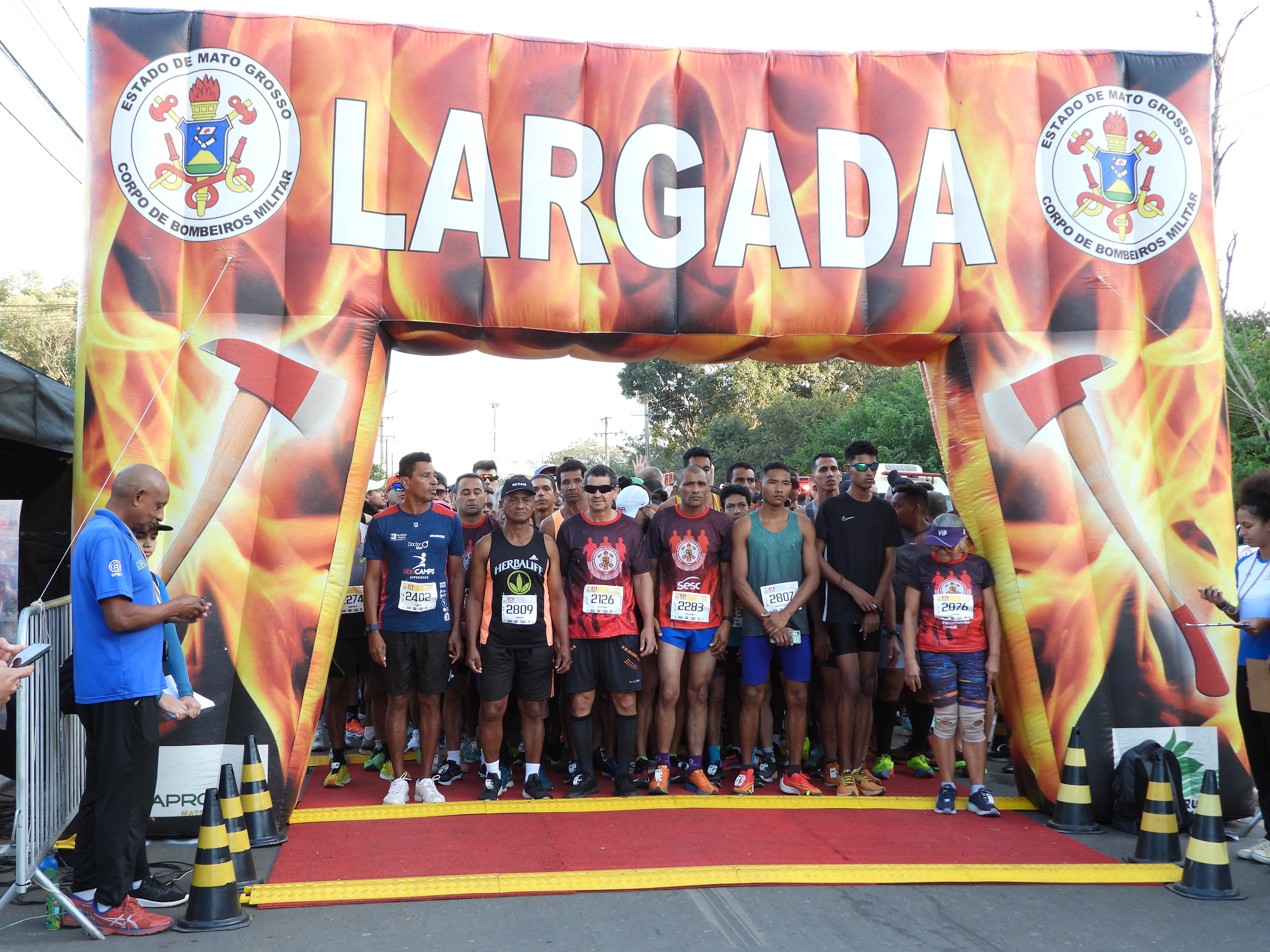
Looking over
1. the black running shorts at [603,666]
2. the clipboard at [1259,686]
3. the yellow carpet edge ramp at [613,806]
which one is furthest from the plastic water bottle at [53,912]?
the clipboard at [1259,686]

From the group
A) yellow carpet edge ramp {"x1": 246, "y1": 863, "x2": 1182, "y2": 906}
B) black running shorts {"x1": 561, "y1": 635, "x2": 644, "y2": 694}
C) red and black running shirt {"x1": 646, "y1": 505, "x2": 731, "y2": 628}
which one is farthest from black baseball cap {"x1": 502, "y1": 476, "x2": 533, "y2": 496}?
yellow carpet edge ramp {"x1": 246, "y1": 863, "x2": 1182, "y2": 906}

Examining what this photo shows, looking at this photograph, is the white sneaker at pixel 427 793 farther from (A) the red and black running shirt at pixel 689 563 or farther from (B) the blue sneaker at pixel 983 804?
(B) the blue sneaker at pixel 983 804

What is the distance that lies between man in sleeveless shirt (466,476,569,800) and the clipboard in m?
3.89

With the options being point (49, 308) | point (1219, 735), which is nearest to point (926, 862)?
point (1219, 735)

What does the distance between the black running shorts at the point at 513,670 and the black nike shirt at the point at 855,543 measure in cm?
199

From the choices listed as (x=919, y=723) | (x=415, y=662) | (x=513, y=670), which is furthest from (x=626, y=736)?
(x=919, y=723)

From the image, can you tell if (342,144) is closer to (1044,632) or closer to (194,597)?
(194,597)

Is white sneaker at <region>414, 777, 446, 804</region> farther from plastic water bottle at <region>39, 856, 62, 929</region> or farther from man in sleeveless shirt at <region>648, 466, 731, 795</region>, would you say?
plastic water bottle at <region>39, 856, 62, 929</region>

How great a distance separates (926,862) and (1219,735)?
2.18m

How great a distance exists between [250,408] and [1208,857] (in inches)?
215

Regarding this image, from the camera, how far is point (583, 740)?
633cm

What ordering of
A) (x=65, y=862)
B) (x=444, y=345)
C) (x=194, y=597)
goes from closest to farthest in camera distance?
1. (x=194, y=597)
2. (x=65, y=862)
3. (x=444, y=345)

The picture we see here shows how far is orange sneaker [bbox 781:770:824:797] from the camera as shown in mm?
6305

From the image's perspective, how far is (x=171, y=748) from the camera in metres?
5.29
